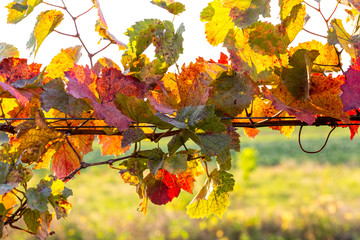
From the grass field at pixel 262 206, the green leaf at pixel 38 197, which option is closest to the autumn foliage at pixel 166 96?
the green leaf at pixel 38 197

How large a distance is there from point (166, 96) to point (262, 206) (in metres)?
6.06

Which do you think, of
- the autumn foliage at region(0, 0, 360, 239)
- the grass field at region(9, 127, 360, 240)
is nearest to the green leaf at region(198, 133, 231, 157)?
the autumn foliage at region(0, 0, 360, 239)

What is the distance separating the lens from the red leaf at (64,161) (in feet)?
1.77

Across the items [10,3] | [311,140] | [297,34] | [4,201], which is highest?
[10,3]

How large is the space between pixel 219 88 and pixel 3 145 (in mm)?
238

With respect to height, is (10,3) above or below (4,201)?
above

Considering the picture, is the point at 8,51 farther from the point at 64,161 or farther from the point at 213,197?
the point at 213,197

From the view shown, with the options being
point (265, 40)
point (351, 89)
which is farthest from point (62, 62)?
point (351, 89)

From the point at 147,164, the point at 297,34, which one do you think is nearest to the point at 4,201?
the point at 147,164

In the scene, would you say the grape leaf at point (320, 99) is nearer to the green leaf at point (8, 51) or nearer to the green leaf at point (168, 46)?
the green leaf at point (168, 46)

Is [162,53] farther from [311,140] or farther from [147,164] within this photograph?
[311,140]

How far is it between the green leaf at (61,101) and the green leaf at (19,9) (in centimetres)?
13

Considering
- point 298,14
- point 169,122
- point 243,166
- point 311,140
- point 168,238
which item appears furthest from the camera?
point 311,140

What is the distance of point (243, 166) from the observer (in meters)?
7.18
